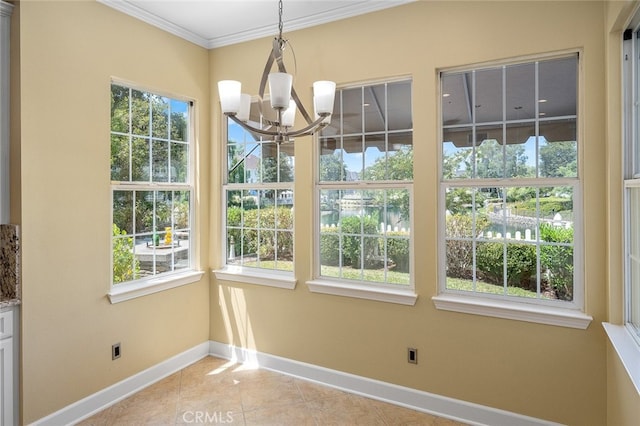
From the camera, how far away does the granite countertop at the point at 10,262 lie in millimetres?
2441

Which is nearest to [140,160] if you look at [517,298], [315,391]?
[315,391]

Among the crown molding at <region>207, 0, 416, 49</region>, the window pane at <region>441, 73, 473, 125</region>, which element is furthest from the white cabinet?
the window pane at <region>441, 73, 473, 125</region>

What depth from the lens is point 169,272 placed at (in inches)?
140

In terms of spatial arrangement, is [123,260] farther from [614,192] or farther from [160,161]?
[614,192]

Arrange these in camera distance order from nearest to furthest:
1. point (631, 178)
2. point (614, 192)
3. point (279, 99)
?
point (279, 99) < point (631, 178) < point (614, 192)

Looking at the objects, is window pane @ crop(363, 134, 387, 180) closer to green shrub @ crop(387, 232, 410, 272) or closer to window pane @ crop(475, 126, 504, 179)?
green shrub @ crop(387, 232, 410, 272)

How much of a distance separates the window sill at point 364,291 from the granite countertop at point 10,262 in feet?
6.64

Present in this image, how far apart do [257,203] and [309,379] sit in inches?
64.6

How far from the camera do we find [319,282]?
10.9 ft

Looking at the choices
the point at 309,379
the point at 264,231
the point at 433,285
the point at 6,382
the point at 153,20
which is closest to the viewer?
the point at 6,382

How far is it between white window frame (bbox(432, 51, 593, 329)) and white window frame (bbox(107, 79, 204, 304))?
226 centimetres

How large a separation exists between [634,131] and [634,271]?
76cm

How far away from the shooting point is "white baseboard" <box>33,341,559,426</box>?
2.67 meters

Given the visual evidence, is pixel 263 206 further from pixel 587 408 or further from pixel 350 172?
pixel 587 408
